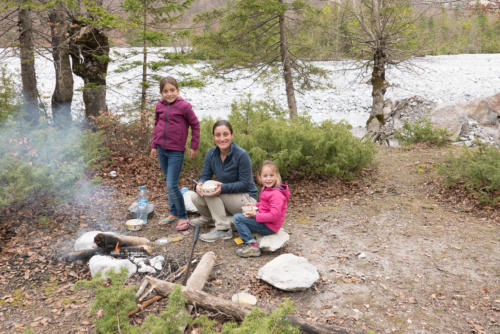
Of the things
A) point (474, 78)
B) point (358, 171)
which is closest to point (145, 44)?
point (358, 171)

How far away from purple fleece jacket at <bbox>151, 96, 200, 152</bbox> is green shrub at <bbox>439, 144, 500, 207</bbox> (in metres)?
4.08

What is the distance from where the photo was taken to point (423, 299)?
298cm

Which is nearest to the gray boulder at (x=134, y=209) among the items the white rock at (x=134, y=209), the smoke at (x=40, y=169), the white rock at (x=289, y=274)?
the white rock at (x=134, y=209)

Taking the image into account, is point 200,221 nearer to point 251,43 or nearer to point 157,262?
point 157,262

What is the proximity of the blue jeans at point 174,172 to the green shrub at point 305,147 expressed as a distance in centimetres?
138

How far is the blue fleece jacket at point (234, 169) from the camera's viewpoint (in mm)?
3900

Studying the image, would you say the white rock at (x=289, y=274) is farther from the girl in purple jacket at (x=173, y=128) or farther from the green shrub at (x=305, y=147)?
the green shrub at (x=305, y=147)

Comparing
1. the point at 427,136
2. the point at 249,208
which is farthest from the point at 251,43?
the point at 249,208

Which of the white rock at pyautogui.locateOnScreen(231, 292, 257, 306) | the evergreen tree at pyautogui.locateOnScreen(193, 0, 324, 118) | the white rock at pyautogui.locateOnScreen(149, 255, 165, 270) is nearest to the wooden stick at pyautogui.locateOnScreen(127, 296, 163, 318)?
the white rock at pyautogui.locateOnScreen(149, 255, 165, 270)

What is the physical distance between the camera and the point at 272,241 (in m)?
3.76

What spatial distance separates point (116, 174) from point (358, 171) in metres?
4.38

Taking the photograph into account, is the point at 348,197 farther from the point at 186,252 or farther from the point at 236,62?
the point at 236,62

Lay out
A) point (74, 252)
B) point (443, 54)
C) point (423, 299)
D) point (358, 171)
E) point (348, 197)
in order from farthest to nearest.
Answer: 1. point (443, 54)
2. point (358, 171)
3. point (348, 197)
4. point (74, 252)
5. point (423, 299)

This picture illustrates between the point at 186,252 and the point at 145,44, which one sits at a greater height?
the point at 145,44
